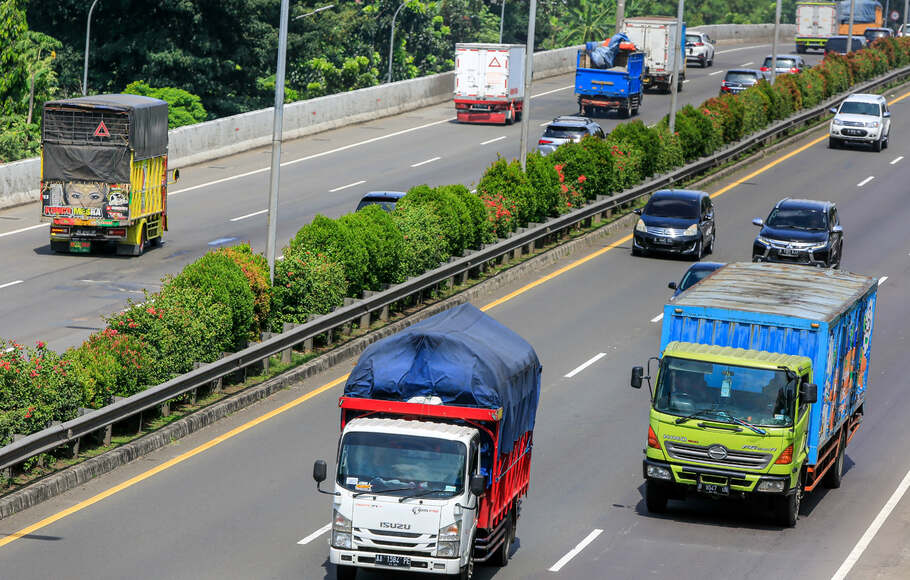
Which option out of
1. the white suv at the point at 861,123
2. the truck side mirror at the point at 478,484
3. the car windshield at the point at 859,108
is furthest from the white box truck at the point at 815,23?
the truck side mirror at the point at 478,484

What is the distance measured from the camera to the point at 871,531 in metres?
18.7

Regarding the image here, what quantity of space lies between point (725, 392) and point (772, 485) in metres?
1.30

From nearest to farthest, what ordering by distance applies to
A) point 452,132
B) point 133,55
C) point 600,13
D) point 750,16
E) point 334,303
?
point 334,303, point 452,132, point 133,55, point 600,13, point 750,16

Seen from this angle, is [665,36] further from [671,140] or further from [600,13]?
[600,13]

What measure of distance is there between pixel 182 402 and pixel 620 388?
24.8ft

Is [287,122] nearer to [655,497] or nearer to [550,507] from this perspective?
[550,507]

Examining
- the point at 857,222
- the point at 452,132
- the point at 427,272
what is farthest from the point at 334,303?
the point at 452,132

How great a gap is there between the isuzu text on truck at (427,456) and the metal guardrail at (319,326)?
4.91m

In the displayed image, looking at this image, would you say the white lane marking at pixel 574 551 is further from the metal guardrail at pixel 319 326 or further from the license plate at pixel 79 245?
the license plate at pixel 79 245

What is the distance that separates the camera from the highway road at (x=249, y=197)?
29625mm

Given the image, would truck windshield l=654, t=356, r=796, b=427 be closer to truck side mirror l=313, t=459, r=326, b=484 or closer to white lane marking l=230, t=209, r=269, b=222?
truck side mirror l=313, t=459, r=326, b=484

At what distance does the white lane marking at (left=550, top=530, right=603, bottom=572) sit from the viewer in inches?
653

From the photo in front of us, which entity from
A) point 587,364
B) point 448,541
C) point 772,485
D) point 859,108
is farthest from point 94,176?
point 859,108

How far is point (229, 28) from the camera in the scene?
232 ft
